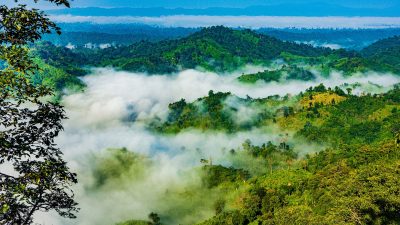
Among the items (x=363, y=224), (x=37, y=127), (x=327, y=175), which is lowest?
(x=327, y=175)

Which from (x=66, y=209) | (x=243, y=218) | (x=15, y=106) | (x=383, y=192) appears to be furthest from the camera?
(x=243, y=218)

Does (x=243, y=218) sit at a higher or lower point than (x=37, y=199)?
lower

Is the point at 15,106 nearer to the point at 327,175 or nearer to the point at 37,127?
the point at 37,127

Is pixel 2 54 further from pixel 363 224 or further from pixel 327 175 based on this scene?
pixel 327 175

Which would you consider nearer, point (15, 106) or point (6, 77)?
point (6, 77)

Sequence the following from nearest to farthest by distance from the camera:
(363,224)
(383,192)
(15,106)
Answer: (15,106), (363,224), (383,192)

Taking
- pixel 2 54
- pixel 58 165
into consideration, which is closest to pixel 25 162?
pixel 58 165

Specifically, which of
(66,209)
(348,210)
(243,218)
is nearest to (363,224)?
(348,210)
